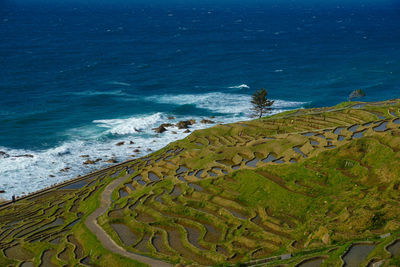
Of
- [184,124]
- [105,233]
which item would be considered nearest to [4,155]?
[184,124]

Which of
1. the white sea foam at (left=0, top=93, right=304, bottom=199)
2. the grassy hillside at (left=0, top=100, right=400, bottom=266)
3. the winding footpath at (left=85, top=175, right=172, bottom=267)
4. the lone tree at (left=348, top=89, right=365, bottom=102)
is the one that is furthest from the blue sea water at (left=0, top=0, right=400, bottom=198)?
the grassy hillside at (left=0, top=100, right=400, bottom=266)

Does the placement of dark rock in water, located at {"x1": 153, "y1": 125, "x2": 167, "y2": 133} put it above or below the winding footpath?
below

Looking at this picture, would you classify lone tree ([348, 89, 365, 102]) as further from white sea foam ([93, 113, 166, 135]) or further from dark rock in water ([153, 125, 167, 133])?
white sea foam ([93, 113, 166, 135])

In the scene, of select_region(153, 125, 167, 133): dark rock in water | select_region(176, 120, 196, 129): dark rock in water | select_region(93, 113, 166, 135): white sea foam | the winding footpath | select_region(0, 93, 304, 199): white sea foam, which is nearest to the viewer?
the winding footpath

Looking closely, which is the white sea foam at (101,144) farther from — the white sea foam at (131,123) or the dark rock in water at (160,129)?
the dark rock in water at (160,129)

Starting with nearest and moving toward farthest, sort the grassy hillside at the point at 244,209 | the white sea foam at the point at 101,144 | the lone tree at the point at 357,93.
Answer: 1. the grassy hillside at the point at 244,209
2. the white sea foam at the point at 101,144
3. the lone tree at the point at 357,93

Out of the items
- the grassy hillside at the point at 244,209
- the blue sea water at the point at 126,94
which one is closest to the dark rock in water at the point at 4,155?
A: the blue sea water at the point at 126,94

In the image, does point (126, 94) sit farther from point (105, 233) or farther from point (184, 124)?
point (105, 233)
